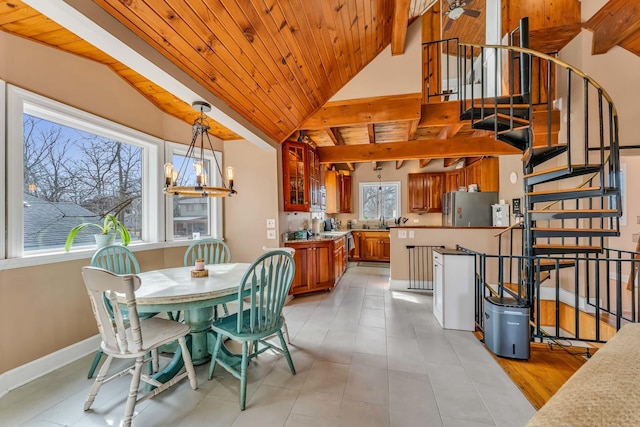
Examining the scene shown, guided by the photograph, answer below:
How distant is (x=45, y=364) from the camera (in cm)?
205

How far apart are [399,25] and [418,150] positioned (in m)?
2.00

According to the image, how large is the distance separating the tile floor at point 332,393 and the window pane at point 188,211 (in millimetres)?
1697

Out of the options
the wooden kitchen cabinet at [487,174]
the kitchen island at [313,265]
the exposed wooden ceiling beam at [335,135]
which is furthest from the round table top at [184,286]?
the wooden kitchen cabinet at [487,174]

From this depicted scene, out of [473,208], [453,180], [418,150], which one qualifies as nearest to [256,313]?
[418,150]

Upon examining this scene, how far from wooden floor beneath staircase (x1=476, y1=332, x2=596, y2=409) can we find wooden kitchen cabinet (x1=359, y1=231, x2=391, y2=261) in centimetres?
420

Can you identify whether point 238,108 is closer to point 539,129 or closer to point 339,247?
point 339,247

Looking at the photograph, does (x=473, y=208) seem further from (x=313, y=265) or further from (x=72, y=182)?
(x=72, y=182)

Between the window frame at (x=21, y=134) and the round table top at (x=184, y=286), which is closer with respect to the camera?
the round table top at (x=184, y=286)

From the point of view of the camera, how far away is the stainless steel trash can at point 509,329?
219 cm

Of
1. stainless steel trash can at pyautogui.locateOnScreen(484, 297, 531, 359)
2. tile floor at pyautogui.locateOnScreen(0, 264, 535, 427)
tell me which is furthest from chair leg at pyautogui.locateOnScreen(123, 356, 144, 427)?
stainless steel trash can at pyautogui.locateOnScreen(484, 297, 531, 359)

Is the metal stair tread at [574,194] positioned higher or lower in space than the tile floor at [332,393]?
higher

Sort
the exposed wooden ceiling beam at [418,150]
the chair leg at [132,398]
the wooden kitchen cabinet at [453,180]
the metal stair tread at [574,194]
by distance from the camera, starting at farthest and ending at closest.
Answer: the wooden kitchen cabinet at [453,180]
the exposed wooden ceiling beam at [418,150]
the metal stair tread at [574,194]
the chair leg at [132,398]

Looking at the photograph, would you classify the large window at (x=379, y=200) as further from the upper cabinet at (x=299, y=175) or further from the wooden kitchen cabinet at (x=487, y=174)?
the upper cabinet at (x=299, y=175)

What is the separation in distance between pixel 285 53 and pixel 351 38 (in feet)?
3.26
